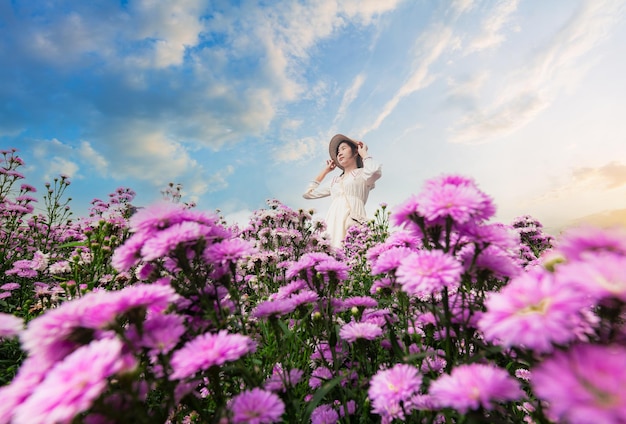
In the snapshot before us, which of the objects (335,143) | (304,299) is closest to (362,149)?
(335,143)

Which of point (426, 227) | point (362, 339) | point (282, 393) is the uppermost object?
point (426, 227)

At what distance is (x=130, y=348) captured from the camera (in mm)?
753

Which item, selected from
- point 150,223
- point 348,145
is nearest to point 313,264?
point 150,223

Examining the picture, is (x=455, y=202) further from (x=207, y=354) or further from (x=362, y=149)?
(x=362, y=149)

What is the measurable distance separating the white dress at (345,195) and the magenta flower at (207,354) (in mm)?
8082

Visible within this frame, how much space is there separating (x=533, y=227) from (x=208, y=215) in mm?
4051

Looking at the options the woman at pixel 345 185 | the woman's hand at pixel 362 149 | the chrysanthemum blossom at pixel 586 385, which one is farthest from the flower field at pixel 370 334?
the woman's hand at pixel 362 149

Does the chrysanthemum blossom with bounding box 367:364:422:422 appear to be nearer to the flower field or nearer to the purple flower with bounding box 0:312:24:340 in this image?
the flower field

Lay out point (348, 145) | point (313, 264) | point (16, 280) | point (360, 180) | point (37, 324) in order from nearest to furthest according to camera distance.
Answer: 1. point (37, 324)
2. point (313, 264)
3. point (16, 280)
4. point (360, 180)
5. point (348, 145)

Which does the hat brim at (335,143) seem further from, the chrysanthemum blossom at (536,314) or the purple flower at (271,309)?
the chrysanthemum blossom at (536,314)

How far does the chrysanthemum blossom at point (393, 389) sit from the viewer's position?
94cm

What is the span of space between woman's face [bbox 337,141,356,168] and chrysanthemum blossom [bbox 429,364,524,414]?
32.9 feet

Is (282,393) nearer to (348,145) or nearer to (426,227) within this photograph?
(426,227)

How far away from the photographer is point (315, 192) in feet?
33.3
